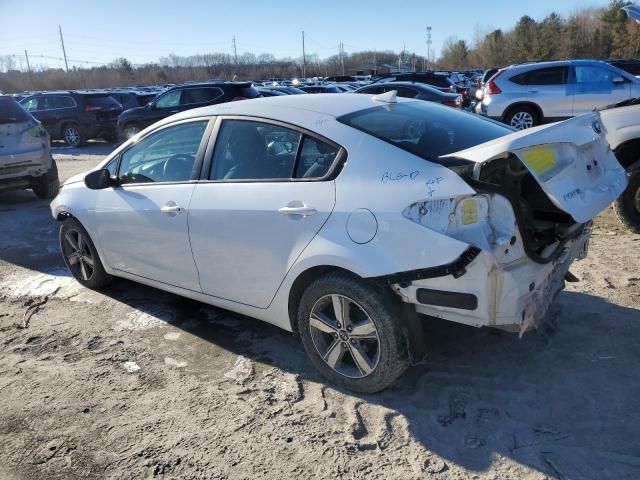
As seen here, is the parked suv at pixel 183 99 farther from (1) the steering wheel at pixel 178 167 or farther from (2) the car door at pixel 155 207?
(1) the steering wheel at pixel 178 167

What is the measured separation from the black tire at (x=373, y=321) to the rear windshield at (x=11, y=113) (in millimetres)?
7313

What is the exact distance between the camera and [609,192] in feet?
10.5

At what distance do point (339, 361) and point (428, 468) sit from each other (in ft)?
2.78

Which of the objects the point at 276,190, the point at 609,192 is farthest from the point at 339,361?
the point at 609,192

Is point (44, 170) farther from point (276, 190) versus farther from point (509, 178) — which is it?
point (509, 178)

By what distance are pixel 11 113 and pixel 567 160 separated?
8372 millimetres

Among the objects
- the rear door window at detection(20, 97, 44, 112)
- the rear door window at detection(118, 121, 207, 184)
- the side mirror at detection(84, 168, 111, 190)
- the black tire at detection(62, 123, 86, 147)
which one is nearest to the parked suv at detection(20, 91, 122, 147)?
the black tire at detection(62, 123, 86, 147)

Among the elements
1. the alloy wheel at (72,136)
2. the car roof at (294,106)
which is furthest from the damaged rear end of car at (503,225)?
the alloy wheel at (72,136)

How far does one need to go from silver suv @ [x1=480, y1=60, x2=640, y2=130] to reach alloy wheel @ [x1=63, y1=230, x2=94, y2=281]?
10.9m

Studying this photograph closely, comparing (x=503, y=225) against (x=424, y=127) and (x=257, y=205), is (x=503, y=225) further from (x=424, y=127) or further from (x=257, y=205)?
(x=257, y=205)

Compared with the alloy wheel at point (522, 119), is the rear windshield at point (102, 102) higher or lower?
higher

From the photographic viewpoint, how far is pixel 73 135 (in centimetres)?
1797

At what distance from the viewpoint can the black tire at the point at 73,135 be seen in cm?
1786

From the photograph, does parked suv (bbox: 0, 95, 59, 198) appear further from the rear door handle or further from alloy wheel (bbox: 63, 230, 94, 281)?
the rear door handle
